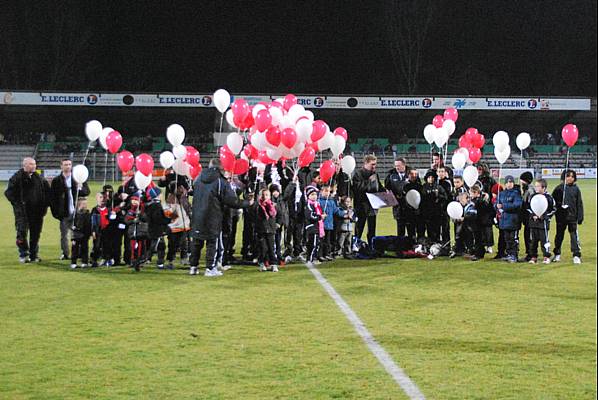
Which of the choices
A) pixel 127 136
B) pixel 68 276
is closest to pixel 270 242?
pixel 68 276

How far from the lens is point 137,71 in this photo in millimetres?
56688

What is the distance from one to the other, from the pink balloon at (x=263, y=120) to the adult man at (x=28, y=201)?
3943 millimetres

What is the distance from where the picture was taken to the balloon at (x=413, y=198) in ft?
43.9

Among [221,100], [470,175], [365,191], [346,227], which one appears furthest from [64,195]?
[470,175]

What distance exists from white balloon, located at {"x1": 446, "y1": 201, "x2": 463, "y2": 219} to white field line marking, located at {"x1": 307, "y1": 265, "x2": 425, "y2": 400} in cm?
388

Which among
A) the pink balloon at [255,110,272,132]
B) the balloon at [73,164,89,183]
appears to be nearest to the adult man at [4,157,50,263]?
the balloon at [73,164,89,183]

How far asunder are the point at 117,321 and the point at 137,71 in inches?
2006

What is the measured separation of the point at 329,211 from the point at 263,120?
6.59ft

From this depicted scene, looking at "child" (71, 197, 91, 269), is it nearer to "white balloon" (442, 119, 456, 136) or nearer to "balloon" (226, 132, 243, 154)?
"balloon" (226, 132, 243, 154)

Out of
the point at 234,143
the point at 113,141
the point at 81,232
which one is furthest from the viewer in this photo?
the point at 113,141

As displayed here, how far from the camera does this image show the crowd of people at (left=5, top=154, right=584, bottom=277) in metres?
11.8

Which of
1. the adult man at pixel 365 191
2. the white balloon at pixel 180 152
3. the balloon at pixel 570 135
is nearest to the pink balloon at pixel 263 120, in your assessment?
the white balloon at pixel 180 152

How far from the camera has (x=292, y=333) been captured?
7.60m

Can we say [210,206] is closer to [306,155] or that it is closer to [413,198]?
[306,155]
